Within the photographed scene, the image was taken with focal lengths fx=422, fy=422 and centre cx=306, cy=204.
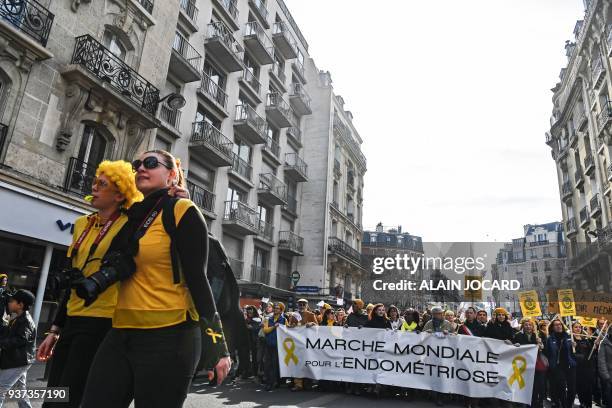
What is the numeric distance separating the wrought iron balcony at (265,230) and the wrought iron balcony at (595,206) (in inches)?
838

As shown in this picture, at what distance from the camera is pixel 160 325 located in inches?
80.6

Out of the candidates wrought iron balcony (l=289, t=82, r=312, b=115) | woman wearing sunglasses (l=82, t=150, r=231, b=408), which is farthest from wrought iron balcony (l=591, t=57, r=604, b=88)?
woman wearing sunglasses (l=82, t=150, r=231, b=408)

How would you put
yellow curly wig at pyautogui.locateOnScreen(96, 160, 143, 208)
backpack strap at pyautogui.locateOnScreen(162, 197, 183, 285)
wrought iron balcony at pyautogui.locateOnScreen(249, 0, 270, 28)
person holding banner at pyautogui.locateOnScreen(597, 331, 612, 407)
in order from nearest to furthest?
backpack strap at pyautogui.locateOnScreen(162, 197, 183, 285) < yellow curly wig at pyautogui.locateOnScreen(96, 160, 143, 208) < person holding banner at pyautogui.locateOnScreen(597, 331, 612, 407) < wrought iron balcony at pyautogui.locateOnScreen(249, 0, 270, 28)

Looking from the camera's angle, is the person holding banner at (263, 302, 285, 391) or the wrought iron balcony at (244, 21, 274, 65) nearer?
the person holding banner at (263, 302, 285, 391)

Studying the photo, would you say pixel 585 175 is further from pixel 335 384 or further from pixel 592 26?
pixel 335 384

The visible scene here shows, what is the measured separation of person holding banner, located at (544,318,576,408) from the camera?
892cm

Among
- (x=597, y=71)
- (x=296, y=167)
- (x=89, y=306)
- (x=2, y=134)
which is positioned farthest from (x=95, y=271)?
(x=597, y=71)

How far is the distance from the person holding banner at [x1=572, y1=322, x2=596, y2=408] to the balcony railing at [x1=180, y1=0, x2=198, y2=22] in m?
19.0

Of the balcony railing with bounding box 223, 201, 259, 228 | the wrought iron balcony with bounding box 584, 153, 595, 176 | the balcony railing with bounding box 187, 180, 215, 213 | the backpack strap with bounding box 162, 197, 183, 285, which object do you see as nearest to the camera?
the backpack strap with bounding box 162, 197, 183, 285

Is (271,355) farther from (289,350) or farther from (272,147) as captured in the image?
(272,147)

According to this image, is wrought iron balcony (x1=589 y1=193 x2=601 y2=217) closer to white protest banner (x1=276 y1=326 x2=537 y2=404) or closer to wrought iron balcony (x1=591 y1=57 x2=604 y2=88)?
wrought iron balcony (x1=591 y1=57 x2=604 y2=88)

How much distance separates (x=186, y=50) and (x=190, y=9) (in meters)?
2.20

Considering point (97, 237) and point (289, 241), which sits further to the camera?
point (289, 241)

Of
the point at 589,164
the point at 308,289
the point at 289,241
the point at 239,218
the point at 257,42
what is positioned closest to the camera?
the point at 239,218
